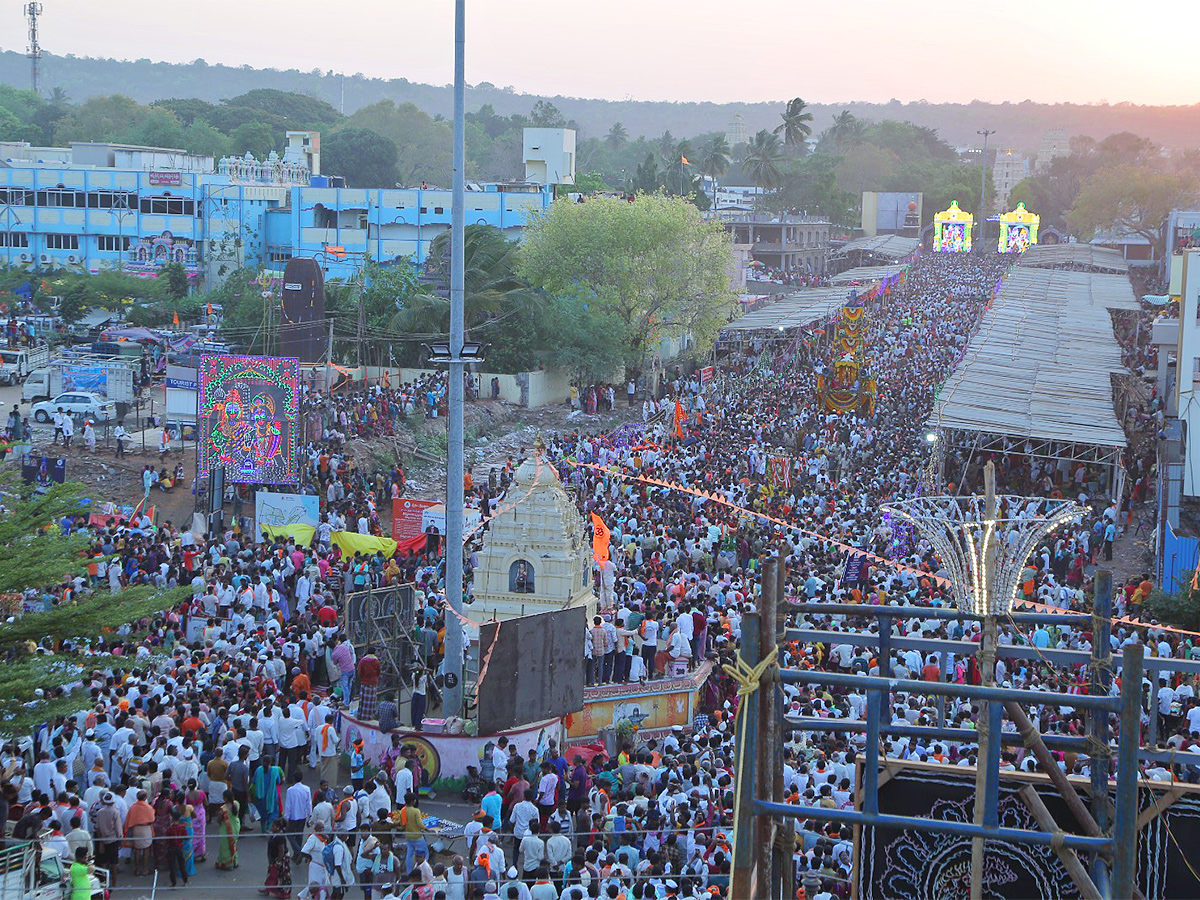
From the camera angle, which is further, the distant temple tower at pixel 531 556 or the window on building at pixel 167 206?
the window on building at pixel 167 206

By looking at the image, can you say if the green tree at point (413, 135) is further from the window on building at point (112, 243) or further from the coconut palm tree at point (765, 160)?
the window on building at point (112, 243)

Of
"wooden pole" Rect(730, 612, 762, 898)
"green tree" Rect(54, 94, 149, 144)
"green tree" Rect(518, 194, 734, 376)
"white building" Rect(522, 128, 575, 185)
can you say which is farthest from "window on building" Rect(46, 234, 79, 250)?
"wooden pole" Rect(730, 612, 762, 898)

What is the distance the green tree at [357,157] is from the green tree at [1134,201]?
41.8 meters

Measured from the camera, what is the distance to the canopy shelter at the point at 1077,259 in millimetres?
65938

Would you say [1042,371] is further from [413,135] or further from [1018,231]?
[413,135]

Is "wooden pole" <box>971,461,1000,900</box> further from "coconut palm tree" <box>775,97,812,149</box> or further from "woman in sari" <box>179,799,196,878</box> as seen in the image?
"coconut palm tree" <box>775,97,812,149</box>

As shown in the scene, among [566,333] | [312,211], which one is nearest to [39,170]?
[312,211]

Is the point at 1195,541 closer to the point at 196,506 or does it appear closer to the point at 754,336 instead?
the point at 196,506

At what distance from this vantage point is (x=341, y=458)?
82.8ft

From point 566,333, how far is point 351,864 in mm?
26818

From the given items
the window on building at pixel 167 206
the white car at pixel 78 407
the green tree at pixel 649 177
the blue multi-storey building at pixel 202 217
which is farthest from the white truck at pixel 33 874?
the green tree at pixel 649 177

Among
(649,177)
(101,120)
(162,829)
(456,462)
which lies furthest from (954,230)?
(162,829)

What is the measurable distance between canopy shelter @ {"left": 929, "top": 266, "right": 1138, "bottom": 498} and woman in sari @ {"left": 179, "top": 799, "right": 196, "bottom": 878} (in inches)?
645

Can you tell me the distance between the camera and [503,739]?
41.3 ft
